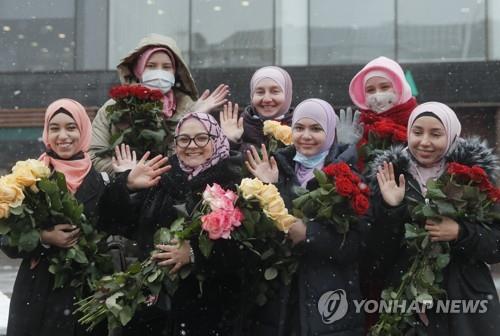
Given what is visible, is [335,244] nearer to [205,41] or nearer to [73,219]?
[73,219]

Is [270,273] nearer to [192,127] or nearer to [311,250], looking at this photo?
[311,250]

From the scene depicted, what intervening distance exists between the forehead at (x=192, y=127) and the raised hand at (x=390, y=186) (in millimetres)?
1025

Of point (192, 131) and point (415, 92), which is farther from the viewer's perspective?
point (415, 92)

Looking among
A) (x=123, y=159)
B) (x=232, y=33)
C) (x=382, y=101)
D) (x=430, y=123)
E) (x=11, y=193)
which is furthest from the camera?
(x=232, y=33)

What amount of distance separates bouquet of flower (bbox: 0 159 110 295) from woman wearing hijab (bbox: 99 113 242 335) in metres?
0.25

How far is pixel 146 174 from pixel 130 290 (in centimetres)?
71

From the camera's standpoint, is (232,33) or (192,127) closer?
(192,127)

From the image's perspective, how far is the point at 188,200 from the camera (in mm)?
4008

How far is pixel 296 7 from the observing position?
18.0 meters

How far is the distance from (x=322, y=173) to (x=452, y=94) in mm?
15080

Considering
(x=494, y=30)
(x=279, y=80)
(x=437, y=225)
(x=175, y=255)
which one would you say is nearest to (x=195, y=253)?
(x=175, y=255)

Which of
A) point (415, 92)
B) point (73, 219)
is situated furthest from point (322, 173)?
point (415, 92)

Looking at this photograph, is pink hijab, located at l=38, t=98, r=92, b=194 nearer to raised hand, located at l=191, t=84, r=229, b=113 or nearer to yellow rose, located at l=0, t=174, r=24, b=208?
yellow rose, located at l=0, t=174, r=24, b=208

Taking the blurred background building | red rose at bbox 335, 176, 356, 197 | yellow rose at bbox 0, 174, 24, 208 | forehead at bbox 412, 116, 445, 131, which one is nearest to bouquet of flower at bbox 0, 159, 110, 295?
yellow rose at bbox 0, 174, 24, 208
